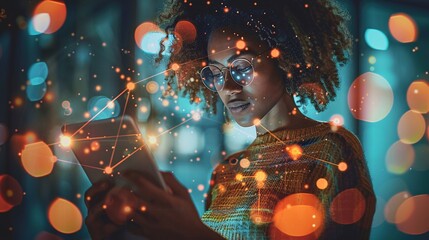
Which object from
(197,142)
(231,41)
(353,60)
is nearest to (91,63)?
(197,142)

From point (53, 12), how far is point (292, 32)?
3.24 feet

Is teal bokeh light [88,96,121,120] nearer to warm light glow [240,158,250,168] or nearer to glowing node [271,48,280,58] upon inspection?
warm light glow [240,158,250,168]

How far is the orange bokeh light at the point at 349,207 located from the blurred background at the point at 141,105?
35 cm

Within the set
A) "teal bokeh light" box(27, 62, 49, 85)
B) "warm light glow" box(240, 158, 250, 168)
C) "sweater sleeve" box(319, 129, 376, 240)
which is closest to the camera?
"sweater sleeve" box(319, 129, 376, 240)

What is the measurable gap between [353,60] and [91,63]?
2.94 ft

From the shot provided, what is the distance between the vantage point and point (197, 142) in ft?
4.97

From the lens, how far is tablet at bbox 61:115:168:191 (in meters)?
0.84

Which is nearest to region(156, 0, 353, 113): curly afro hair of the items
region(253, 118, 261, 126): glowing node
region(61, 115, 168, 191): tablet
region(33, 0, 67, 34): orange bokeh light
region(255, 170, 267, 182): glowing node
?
region(253, 118, 261, 126): glowing node

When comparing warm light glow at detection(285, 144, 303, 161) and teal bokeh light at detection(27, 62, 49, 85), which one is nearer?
warm light glow at detection(285, 144, 303, 161)

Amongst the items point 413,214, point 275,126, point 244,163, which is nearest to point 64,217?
point 244,163

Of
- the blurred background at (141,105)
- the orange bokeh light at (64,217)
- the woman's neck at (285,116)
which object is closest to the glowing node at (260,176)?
the woman's neck at (285,116)

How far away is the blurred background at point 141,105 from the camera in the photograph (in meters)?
1.48

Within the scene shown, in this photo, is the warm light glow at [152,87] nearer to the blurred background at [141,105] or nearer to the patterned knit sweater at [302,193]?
the blurred background at [141,105]

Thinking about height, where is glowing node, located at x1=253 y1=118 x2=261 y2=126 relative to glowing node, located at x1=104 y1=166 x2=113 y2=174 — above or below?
above
